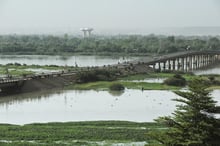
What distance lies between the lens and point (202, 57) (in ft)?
268

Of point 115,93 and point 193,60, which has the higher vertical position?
point 115,93

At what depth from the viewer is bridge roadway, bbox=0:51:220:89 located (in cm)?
3744

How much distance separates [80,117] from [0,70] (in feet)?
93.2

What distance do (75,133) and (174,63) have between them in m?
50.1

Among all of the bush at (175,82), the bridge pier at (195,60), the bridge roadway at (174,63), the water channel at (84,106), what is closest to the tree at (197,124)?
the water channel at (84,106)

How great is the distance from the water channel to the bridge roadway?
6.81 ft

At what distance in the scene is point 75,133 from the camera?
65.8ft

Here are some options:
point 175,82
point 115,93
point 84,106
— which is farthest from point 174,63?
point 84,106

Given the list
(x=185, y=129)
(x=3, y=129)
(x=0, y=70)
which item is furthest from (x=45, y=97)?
(x=185, y=129)

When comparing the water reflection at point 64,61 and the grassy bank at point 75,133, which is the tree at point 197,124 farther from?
the water reflection at point 64,61

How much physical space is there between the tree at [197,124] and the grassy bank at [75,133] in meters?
7.36

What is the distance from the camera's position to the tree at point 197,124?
10742 mm

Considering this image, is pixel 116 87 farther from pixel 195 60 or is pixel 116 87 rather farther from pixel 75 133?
pixel 195 60

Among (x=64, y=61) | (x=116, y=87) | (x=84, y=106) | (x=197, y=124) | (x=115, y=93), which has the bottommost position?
(x=64, y=61)
